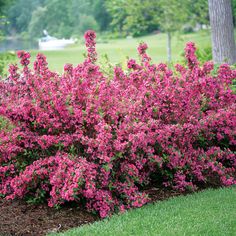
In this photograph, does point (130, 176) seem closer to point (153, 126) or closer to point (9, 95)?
point (153, 126)

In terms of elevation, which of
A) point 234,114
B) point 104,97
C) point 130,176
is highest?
point 104,97

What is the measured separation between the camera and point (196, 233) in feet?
16.0

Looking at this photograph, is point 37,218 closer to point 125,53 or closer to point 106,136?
point 106,136

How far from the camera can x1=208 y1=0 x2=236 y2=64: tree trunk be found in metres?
10.5

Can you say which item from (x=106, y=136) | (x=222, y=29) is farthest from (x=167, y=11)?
(x=106, y=136)

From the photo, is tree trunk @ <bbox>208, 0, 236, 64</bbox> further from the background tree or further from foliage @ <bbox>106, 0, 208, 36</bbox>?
foliage @ <bbox>106, 0, 208, 36</bbox>

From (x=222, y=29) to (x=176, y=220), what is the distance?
6183mm

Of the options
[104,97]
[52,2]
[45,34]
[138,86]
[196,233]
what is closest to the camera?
[196,233]

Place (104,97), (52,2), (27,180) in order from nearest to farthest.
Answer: (27,180), (104,97), (52,2)

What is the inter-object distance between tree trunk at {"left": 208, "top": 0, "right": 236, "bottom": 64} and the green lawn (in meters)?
5.26

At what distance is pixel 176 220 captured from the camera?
5199 millimetres

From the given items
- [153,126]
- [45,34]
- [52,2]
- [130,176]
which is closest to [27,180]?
[130,176]

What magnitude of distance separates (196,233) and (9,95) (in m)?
3.01

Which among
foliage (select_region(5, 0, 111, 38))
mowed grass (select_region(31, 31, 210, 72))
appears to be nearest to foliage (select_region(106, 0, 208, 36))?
mowed grass (select_region(31, 31, 210, 72))
